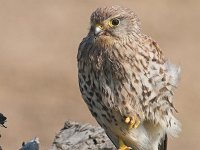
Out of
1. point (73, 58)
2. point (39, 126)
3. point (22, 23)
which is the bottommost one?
point (39, 126)

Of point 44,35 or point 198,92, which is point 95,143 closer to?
point 198,92

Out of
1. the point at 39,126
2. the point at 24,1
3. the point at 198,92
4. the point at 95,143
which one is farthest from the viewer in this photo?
the point at 24,1

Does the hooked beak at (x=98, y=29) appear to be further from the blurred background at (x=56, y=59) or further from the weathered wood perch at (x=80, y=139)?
the blurred background at (x=56, y=59)

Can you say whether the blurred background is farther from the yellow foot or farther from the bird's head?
the bird's head

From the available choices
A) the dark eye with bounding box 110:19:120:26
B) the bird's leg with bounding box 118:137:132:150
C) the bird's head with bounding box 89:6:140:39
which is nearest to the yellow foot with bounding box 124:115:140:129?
the bird's leg with bounding box 118:137:132:150

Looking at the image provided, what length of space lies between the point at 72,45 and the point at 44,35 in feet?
1.90

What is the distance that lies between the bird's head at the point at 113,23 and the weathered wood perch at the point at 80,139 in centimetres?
79

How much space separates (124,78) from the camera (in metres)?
10.3

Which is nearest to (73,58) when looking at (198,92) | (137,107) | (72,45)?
(72,45)

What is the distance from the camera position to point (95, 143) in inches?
396

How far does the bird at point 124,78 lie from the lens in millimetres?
10219

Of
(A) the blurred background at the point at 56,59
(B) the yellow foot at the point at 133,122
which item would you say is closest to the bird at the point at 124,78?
(B) the yellow foot at the point at 133,122

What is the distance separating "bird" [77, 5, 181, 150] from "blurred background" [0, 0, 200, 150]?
4.81 m

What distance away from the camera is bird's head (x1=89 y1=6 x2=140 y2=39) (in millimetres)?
9883
